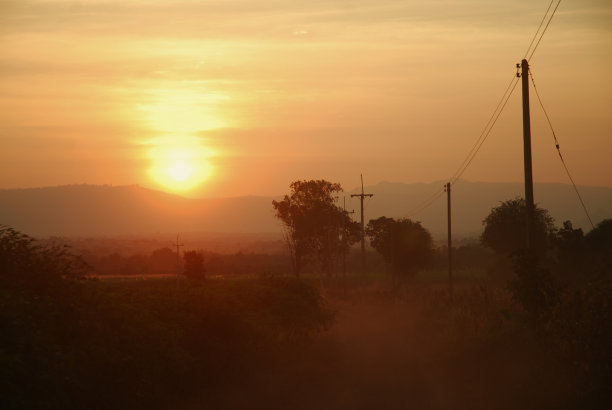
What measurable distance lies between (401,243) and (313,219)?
1078 cm

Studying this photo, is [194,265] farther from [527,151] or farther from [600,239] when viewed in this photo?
[527,151]

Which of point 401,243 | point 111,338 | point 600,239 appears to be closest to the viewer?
point 111,338

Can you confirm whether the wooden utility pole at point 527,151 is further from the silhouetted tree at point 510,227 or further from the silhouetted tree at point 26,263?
the silhouetted tree at point 510,227

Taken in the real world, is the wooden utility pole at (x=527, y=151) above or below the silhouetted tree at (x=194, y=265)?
above

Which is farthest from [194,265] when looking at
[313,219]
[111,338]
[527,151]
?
[111,338]

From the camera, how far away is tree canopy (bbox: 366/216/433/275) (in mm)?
67500

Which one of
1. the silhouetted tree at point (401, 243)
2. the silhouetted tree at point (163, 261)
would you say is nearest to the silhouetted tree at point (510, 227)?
the silhouetted tree at point (401, 243)

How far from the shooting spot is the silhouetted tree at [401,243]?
67500mm

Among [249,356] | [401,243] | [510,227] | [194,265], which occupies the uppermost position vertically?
[510,227]

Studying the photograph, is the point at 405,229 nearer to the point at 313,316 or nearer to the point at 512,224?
the point at 512,224

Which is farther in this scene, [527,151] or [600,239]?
[600,239]

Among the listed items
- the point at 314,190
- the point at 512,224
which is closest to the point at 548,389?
the point at 512,224

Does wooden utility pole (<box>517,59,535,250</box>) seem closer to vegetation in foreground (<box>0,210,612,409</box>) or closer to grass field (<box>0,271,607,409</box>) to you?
vegetation in foreground (<box>0,210,612,409</box>)

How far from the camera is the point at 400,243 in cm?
6769
